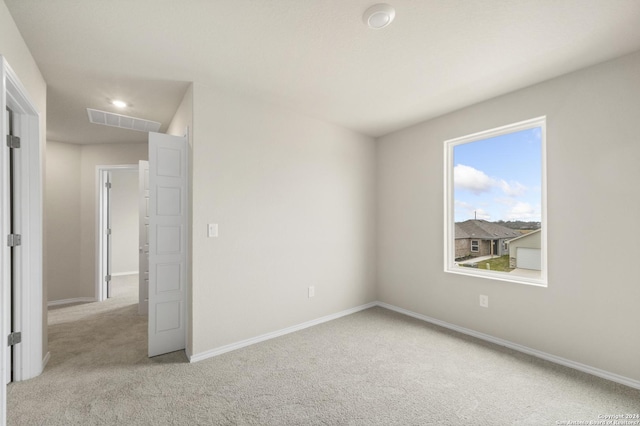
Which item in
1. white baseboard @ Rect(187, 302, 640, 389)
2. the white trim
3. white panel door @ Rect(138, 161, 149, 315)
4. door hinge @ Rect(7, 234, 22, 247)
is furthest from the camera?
white panel door @ Rect(138, 161, 149, 315)

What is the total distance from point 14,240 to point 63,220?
2875 millimetres

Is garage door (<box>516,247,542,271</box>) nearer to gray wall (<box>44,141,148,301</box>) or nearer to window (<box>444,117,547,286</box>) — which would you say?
window (<box>444,117,547,286</box>)

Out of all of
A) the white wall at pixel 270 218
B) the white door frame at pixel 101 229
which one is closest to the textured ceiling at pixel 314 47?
the white wall at pixel 270 218

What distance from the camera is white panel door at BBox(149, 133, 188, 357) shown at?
8.57 feet

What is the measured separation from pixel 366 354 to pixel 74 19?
10.8 feet

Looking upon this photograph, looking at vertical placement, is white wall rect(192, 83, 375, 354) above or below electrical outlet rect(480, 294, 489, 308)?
above

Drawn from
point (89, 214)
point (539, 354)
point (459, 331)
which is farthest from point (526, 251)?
point (89, 214)

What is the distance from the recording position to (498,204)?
10.0 ft

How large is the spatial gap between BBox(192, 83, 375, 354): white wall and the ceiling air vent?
56.5 inches

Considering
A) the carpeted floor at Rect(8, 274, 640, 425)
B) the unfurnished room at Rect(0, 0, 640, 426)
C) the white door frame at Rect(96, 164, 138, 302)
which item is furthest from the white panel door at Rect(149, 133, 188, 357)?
the white door frame at Rect(96, 164, 138, 302)

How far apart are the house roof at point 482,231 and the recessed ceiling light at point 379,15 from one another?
2.36 metres

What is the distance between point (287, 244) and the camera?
319 cm

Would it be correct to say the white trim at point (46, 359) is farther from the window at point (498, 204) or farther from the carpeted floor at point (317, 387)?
the window at point (498, 204)

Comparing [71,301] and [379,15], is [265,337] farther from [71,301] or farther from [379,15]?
[71,301]
